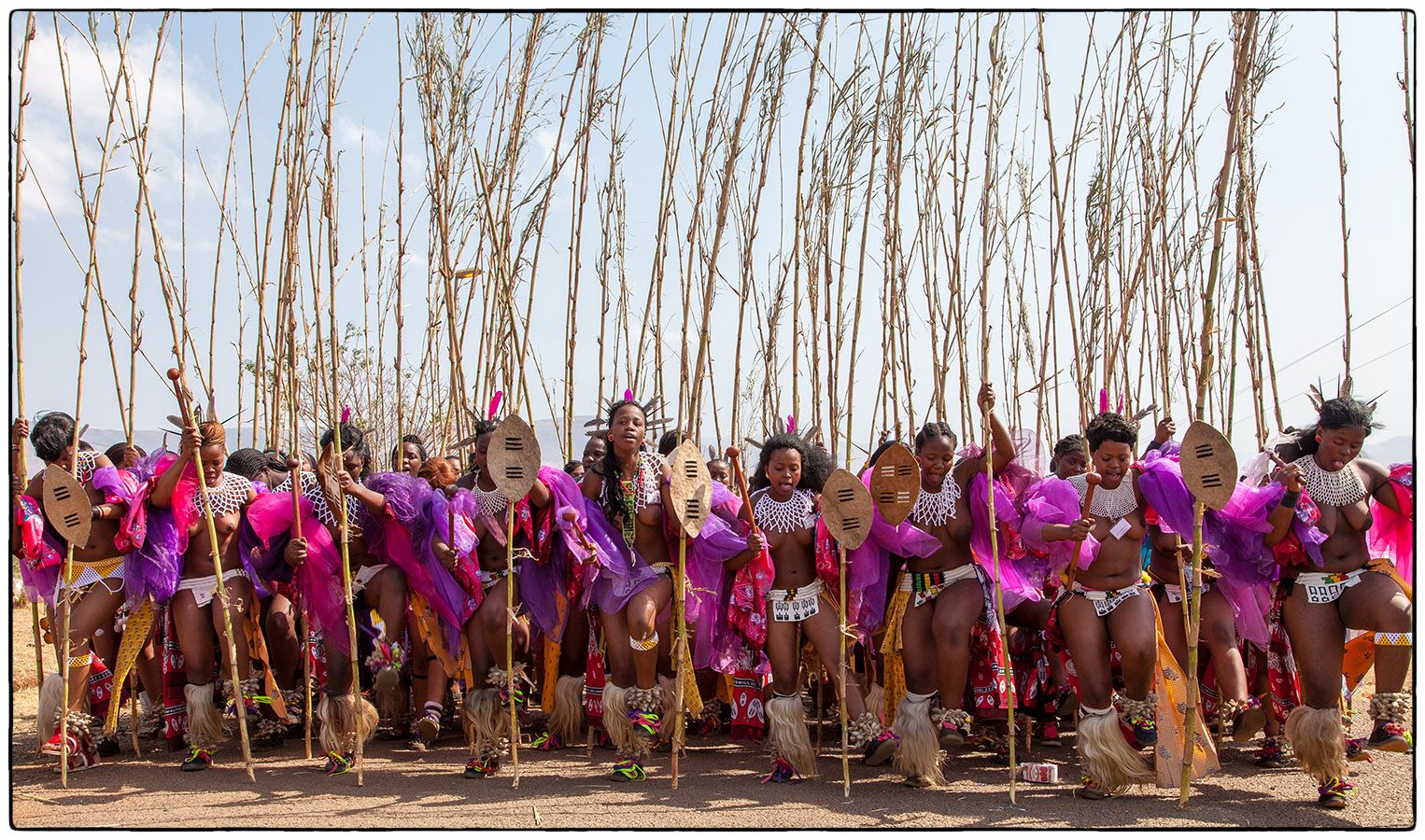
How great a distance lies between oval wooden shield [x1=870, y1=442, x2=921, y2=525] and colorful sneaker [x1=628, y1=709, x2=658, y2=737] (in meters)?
1.17

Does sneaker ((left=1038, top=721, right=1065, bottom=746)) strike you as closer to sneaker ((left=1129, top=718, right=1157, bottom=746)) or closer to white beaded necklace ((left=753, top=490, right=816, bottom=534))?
sneaker ((left=1129, top=718, right=1157, bottom=746))

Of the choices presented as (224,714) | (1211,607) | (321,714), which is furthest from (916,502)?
(224,714)

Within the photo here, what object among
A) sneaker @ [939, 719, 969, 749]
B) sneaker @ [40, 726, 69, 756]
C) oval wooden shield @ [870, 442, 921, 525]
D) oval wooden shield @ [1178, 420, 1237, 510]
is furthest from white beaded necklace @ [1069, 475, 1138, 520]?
sneaker @ [40, 726, 69, 756]

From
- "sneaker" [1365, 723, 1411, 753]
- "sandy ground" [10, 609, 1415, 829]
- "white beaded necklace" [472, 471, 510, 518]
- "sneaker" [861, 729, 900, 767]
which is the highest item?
"white beaded necklace" [472, 471, 510, 518]

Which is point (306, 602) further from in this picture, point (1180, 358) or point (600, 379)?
point (1180, 358)

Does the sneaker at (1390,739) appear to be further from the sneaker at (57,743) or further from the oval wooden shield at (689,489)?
the sneaker at (57,743)

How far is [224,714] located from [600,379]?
2.54m

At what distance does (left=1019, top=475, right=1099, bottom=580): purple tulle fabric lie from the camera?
388 centimetres

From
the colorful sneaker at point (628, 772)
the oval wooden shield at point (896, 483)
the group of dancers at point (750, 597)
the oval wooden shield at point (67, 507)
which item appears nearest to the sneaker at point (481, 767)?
the group of dancers at point (750, 597)

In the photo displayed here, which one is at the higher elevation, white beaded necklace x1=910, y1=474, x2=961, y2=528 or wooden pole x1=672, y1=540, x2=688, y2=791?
white beaded necklace x1=910, y1=474, x2=961, y2=528

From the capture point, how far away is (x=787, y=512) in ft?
13.5

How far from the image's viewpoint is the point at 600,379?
19.8 ft

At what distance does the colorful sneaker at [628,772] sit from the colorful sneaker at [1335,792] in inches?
92.2

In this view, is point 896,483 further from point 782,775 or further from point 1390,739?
point 1390,739
